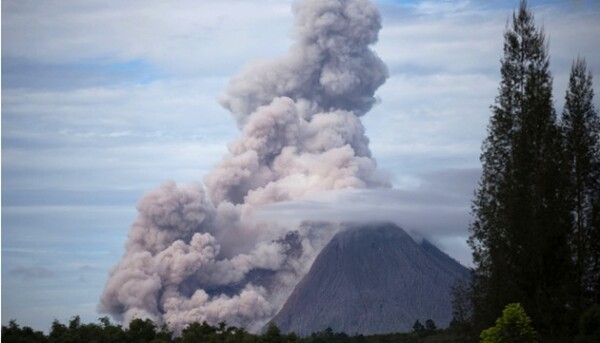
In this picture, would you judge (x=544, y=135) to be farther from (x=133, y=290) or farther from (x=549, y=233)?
(x=133, y=290)

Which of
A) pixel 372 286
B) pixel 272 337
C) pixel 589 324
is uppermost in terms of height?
pixel 372 286

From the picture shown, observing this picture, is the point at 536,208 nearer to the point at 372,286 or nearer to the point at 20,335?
the point at 20,335

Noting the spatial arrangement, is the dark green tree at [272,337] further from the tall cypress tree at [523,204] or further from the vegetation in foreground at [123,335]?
the tall cypress tree at [523,204]

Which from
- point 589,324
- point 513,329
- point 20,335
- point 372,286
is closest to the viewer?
point 513,329

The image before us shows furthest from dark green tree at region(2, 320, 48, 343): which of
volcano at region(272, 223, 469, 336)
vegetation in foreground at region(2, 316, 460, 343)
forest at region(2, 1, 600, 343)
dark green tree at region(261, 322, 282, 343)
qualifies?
volcano at region(272, 223, 469, 336)

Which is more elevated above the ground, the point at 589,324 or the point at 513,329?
the point at 589,324

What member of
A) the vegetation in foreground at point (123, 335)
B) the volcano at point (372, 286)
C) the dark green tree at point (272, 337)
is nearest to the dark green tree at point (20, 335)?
the vegetation in foreground at point (123, 335)

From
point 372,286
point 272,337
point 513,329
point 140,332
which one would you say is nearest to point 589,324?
point 513,329
